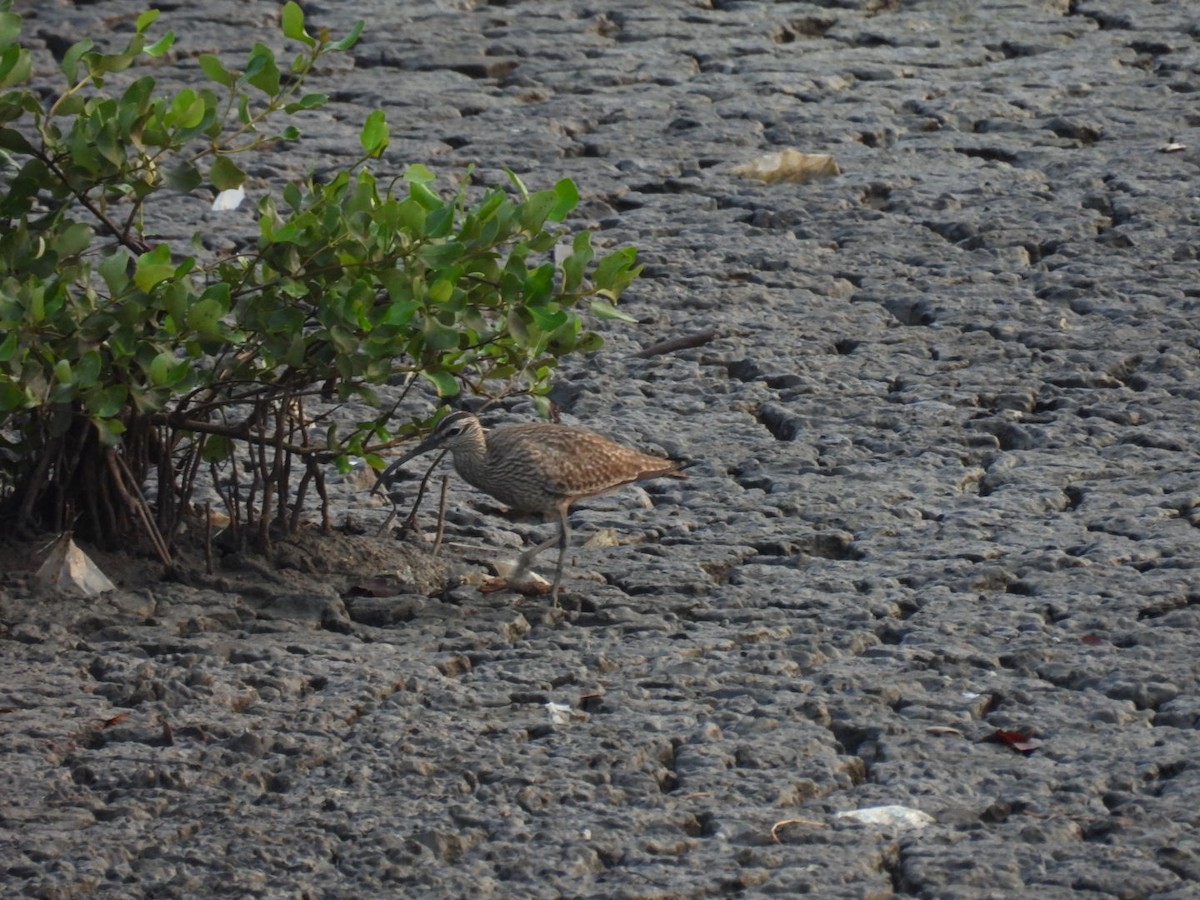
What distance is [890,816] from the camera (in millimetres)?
4230

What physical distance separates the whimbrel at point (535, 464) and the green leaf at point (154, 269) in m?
1.04

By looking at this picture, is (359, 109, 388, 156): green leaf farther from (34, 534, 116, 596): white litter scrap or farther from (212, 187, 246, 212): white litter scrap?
(212, 187, 246, 212): white litter scrap

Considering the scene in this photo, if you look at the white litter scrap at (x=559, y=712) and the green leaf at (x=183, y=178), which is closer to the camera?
the white litter scrap at (x=559, y=712)

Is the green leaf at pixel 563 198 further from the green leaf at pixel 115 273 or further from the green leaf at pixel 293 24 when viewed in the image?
the green leaf at pixel 115 273

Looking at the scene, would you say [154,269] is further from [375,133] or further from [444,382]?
[444,382]

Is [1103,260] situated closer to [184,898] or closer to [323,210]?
[323,210]

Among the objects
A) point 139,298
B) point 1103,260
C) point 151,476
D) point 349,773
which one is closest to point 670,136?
point 1103,260

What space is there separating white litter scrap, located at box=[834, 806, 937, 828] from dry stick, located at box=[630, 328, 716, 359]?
11.3ft

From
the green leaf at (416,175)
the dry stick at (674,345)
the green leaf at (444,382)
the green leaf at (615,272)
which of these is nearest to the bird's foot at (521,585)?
the green leaf at (444,382)

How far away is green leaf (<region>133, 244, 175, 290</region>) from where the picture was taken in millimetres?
A: 4961

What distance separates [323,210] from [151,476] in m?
1.44

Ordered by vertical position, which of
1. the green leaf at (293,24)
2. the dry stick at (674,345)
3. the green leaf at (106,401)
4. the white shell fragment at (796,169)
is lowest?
the dry stick at (674,345)

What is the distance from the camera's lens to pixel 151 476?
620cm

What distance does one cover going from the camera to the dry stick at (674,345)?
750 cm
